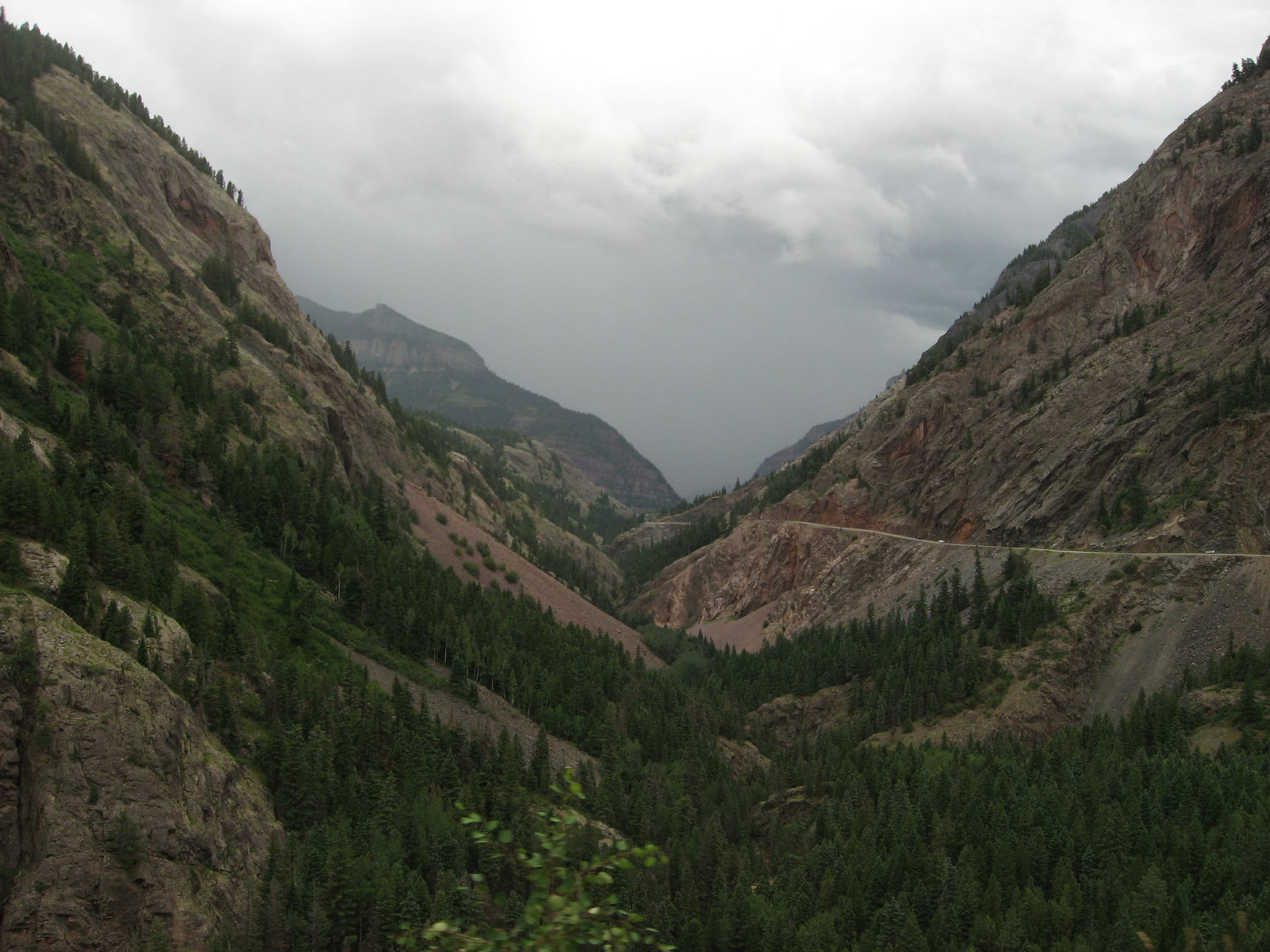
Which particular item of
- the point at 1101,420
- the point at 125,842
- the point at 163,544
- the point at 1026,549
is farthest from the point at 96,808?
the point at 1101,420

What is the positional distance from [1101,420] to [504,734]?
302 ft

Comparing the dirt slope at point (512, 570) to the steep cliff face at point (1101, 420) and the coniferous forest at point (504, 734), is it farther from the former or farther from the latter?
the steep cliff face at point (1101, 420)

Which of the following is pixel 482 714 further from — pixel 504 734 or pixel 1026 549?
pixel 1026 549

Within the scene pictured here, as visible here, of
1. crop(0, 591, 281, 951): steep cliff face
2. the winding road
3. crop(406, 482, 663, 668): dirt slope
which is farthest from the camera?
crop(406, 482, 663, 668): dirt slope

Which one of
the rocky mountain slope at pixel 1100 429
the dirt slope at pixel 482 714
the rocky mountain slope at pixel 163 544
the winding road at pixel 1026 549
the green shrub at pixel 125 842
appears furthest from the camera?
the rocky mountain slope at pixel 1100 429

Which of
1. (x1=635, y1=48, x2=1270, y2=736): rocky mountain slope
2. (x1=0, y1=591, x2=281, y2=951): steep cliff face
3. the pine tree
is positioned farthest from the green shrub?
(x1=635, y1=48, x2=1270, y2=736): rocky mountain slope

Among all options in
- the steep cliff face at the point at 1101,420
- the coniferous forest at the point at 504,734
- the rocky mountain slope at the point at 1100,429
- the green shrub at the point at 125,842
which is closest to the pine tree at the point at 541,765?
the coniferous forest at the point at 504,734

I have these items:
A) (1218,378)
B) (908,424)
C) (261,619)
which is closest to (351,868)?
(261,619)

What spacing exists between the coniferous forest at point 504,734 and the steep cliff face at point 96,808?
121 centimetres

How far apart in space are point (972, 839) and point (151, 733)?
5209cm

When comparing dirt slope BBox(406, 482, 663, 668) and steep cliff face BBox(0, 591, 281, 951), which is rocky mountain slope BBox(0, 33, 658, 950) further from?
dirt slope BBox(406, 482, 663, 668)

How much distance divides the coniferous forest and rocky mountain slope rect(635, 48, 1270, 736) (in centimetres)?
775

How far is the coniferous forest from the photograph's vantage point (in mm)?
49781

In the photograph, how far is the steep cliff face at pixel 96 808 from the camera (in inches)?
1431
